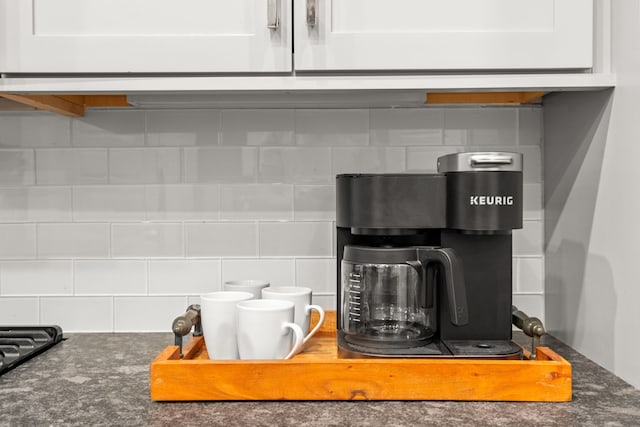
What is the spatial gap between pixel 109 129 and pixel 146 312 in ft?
1.41

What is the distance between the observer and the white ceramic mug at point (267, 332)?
964 mm

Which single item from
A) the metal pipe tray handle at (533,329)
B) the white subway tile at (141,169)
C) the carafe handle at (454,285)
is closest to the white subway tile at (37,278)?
the white subway tile at (141,169)

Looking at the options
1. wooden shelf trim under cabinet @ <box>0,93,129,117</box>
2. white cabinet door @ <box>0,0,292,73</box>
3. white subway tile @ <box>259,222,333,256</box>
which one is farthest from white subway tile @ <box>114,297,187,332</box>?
white cabinet door @ <box>0,0,292,73</box>

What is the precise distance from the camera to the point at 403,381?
3.01 ft

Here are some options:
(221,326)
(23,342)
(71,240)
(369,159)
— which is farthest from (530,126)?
(23,342)

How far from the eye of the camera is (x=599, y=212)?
43.1 inches

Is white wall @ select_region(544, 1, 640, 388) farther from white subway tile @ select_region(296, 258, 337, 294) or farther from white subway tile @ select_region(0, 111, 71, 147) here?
white subway tile @ select_region(0, 111, 71, 147)

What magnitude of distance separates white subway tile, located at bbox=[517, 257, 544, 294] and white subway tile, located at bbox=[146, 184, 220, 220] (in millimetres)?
709

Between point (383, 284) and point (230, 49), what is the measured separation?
494 millimetres

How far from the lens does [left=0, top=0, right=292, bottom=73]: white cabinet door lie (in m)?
1.06

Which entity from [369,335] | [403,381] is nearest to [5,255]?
[369,335]

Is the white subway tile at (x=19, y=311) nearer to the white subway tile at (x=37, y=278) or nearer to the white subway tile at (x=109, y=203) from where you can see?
the white subway tile at (x=37, y=278)

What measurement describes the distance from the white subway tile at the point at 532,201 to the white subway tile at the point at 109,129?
888 mm

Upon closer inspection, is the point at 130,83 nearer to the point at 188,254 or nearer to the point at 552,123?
the point at 188,254
